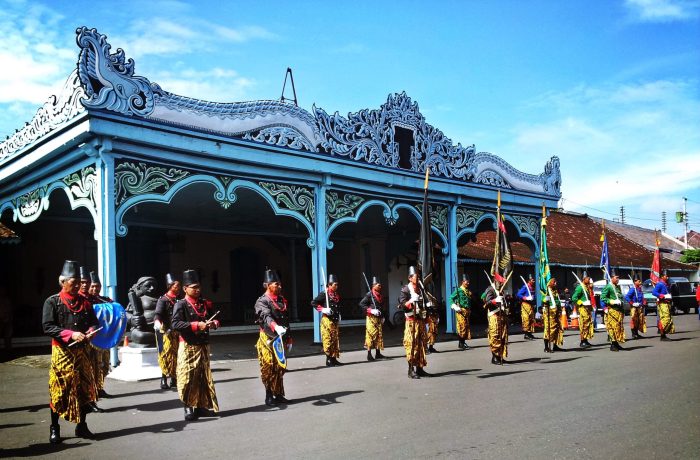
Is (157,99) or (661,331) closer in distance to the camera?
(157,99)

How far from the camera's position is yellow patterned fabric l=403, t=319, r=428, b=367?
398 inches

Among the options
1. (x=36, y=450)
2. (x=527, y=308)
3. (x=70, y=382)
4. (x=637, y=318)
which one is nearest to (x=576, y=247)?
(x=637, y=318)

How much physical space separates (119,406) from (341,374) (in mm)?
3884

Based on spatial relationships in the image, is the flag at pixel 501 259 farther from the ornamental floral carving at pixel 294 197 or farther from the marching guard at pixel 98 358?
the marching guard at pixel 98 358

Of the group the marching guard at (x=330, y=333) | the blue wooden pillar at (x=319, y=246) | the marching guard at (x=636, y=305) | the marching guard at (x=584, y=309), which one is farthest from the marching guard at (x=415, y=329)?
the marching guard at (x=636, y=305)

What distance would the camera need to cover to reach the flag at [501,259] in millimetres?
12453

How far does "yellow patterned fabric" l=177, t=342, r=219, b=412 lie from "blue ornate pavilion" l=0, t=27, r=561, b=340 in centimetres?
436

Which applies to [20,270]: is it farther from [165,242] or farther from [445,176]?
[445,176]

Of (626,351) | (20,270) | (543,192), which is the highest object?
(543,192)

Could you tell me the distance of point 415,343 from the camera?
1010cm

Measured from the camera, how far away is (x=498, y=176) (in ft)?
65.0

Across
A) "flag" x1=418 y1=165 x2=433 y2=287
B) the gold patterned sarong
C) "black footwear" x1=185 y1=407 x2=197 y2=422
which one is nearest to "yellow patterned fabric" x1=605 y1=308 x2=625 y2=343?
the gold patterned sarong

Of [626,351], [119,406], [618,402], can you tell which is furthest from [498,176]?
[119,406]

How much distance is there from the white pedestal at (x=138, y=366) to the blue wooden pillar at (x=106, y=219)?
1.10 meters
